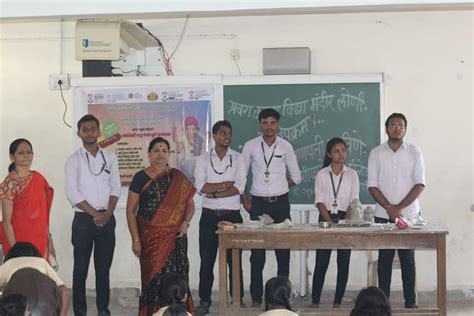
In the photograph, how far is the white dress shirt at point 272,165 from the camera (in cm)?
639

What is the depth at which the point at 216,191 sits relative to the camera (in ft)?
20.5

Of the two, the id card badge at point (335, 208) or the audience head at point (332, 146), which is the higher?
the audience head at point (332, 146)

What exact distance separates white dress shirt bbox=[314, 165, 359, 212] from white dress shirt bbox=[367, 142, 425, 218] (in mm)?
143

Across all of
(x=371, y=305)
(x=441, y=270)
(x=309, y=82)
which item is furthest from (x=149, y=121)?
(x=371, y=305)

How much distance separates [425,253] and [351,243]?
1.85m

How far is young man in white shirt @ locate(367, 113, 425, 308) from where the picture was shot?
600cm

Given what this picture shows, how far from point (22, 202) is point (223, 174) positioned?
1578 millimetres

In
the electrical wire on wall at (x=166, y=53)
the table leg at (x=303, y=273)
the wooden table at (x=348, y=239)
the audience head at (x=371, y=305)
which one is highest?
A: the electrical wire on wall at (x=166, y=53)

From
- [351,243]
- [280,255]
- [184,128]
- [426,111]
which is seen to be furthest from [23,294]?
[426,111]

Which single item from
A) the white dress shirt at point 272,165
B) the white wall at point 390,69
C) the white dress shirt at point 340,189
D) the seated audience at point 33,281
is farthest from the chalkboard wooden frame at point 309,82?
the seated audience at point 33,281

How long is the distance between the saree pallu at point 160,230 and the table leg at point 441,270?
1770mm

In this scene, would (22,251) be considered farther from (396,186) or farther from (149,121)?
(396,186)

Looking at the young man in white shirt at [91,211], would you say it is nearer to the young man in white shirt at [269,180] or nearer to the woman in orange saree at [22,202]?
the woman in orange saree at [22,202]

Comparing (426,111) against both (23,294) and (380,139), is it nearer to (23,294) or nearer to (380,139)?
(380,139)
